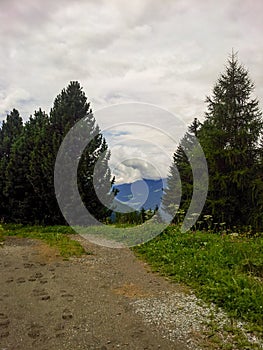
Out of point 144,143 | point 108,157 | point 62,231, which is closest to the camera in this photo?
point 144,143

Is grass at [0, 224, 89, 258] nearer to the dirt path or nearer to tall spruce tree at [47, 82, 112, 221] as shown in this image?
the dirt path

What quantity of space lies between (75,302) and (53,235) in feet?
22.8

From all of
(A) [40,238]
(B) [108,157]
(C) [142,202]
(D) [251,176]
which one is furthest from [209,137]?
(A) [40,238]

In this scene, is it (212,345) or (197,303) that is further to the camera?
(197,303)

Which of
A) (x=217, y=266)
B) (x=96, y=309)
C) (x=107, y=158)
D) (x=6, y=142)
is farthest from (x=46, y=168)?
(x=96, y=309)

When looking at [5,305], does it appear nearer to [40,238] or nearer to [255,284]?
[255,284]

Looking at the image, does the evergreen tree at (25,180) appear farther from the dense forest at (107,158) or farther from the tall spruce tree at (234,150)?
the tall spruce tree at (234,150)

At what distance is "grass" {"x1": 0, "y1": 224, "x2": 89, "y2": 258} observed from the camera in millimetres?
8674

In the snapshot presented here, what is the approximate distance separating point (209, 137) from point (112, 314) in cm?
1477

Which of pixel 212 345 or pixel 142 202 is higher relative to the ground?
pixel 142 202

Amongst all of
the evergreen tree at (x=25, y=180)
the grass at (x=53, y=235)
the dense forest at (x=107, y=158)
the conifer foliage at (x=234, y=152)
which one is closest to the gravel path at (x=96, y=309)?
the grass at (x=53, y=235)

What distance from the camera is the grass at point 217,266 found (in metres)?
4.47

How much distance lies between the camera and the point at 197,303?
4.67 metres

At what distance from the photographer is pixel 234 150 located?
1686cm
